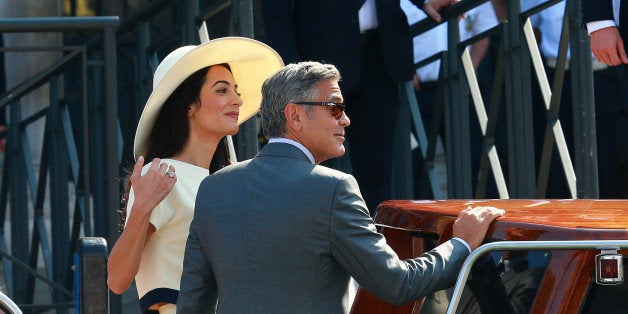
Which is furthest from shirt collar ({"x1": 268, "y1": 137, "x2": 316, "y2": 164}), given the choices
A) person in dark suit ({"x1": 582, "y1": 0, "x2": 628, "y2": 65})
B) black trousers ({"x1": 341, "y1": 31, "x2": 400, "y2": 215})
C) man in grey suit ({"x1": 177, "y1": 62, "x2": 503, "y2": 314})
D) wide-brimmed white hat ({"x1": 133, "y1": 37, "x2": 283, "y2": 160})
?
black trousers ({"x1": 341, "y1": 31, "x2": 400, "y2": 215})

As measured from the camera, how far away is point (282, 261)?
332 cm

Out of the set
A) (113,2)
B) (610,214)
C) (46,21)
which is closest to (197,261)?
(610,214)

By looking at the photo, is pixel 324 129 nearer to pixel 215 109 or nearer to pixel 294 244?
pixel 294 244

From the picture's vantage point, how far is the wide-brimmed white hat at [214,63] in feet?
14.0

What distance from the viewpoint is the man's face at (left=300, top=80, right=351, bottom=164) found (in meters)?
3.56

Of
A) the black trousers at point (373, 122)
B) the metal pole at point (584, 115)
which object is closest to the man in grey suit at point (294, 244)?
the metal pole at point (584, 115)

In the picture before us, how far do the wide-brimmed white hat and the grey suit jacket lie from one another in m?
0.86

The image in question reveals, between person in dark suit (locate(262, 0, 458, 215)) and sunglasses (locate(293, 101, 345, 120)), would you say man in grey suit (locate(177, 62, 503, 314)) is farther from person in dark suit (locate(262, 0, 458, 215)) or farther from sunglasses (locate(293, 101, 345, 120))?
person in dark suit (locate(262, 0, 458, 215))

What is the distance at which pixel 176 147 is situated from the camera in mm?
4238

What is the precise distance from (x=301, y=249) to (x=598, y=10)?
2012 millimetres

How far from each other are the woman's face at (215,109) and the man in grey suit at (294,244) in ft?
2.35

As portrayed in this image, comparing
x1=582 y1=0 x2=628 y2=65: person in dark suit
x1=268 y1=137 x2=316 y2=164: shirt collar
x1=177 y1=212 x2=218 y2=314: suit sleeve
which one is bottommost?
x1=177 y1=212 x2=218 y2=314: suit sleeve

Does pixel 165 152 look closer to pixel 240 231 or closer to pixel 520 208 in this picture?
pixel 240 231

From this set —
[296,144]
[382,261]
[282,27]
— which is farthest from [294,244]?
[282,27]
